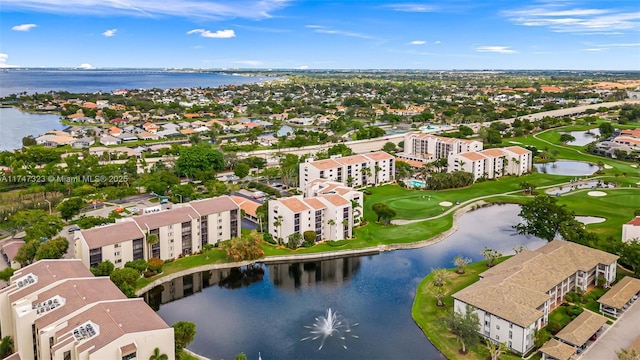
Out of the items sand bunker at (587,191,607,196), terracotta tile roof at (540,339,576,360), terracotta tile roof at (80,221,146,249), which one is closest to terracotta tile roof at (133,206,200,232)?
terracotta tile roof at (80,221,146,249)

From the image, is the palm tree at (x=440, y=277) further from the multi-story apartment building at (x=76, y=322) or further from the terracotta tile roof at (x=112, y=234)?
the terracotta tile roof at (x=112, y=234)

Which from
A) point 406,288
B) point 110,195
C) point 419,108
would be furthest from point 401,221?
point 419,108

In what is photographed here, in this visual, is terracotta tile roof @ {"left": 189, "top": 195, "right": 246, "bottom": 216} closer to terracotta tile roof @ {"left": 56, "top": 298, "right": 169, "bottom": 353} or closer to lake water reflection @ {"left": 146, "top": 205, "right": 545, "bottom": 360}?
lake water reflection @ {"left": 146, "top": 205, "right": 545, "bottom": 360}

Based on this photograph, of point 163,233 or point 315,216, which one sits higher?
point 315,216

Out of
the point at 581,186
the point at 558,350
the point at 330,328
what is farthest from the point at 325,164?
the point at 558,350

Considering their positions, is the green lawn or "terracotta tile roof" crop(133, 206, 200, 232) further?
"terracotta tile roof" crop(133, 206, 200, 232)

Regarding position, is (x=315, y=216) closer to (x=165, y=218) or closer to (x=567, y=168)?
(x=165, y=218)

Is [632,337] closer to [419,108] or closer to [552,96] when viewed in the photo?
[419,108]
